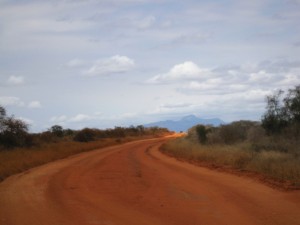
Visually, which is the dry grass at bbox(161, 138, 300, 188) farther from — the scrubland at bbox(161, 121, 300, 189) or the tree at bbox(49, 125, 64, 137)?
the tree at bbox(49, 125, 64, 137)

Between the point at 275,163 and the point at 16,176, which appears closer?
the point at 275,163

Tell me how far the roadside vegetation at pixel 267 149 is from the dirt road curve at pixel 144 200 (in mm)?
1369

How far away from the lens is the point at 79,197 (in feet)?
44.0

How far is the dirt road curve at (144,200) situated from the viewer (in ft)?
33.5

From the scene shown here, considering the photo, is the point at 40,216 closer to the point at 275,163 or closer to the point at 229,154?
the point at 275,163

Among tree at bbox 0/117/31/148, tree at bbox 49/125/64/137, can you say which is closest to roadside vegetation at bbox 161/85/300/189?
tree at bbox 0/117/31/148

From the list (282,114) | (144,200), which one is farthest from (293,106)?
(144,200)

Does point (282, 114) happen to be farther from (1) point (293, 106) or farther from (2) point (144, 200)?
(2) point (144, 200)

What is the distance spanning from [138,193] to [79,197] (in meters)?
1.85

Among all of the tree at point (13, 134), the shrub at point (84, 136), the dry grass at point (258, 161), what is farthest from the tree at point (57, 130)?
the dry grass at point (258, 161)

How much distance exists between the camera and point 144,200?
42.0ft

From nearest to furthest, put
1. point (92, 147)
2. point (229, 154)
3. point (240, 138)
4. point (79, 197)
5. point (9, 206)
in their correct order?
1. point (9, 206)
2. point (79, 197)
3. point (229, 154)
4. point (240, 138)
5. point (92, 147)

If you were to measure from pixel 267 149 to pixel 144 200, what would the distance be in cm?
1268

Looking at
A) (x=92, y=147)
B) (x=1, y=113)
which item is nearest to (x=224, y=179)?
(x=1, y=113)
